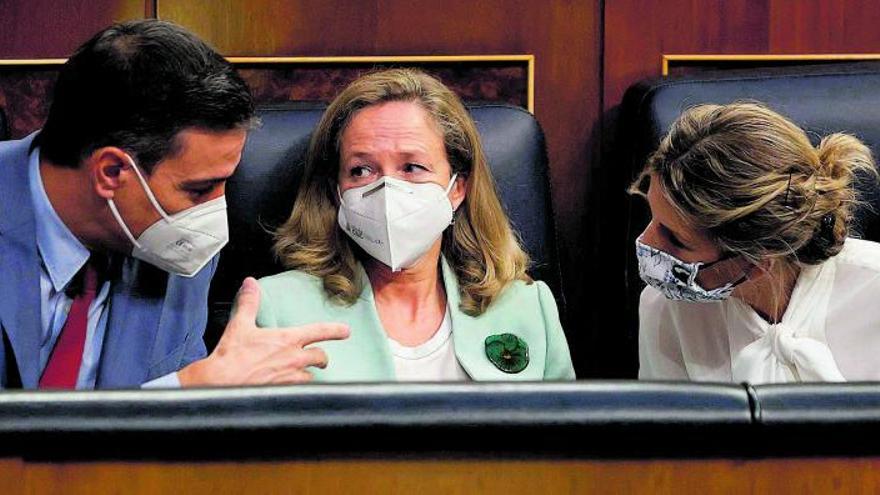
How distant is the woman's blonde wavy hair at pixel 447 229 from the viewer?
6.37 feet

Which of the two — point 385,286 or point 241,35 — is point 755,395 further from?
point 241,35

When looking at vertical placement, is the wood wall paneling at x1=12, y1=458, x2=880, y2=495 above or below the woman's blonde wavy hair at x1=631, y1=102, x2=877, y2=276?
→ below

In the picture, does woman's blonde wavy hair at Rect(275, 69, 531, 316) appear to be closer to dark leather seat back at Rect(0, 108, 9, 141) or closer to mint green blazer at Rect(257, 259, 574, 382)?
mint green blazer at Rect(257, 259, 574, 382)

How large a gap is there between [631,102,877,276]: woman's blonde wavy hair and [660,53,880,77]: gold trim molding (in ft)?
1.79

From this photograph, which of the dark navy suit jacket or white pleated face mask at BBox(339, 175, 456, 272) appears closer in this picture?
the dark navy suit jacket

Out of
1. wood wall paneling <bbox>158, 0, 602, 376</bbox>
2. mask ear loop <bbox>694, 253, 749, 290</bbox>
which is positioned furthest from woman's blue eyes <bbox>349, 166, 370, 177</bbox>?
mask ear loop <bbox>694, 253, 749, 290</bbox>

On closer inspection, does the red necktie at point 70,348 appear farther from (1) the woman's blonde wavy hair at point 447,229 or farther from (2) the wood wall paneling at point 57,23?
(2) the wood wall paneling at point 57,23

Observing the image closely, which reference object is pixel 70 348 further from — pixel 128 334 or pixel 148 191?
pixel 148 191

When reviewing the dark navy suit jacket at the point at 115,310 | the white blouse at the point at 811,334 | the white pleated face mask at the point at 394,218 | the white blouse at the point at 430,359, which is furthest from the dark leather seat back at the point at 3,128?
the white blouse at the point at 811,334

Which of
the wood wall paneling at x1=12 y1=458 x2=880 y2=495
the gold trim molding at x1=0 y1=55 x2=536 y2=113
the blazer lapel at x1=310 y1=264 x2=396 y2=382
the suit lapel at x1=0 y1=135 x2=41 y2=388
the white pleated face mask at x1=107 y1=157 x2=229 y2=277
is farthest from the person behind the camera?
the gold trim molding at x1=0 y1=55 x2=536 y2=113

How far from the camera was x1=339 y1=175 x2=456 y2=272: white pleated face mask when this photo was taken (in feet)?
6.10

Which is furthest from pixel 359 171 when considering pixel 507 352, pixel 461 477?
pixel 461 477

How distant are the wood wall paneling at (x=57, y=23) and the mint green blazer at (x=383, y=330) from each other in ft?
2.34

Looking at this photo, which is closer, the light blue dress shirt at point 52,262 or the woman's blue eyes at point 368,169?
the light blue dress shirt at point 52,262
